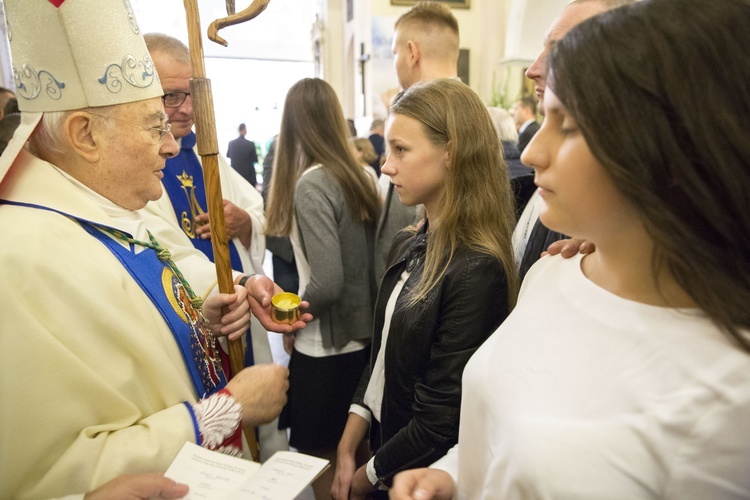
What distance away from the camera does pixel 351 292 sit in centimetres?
260

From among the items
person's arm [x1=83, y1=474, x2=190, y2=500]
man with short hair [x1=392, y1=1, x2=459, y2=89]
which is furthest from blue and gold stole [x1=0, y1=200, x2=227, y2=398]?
man with short hair [x1=392, y1=1, x2=459, y2=89]

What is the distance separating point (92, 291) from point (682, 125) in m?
1.17

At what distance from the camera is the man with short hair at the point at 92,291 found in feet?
3.28

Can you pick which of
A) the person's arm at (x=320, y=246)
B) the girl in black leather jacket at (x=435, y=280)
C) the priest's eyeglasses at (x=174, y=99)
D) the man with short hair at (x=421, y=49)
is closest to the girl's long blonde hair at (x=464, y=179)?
the girl in black leather jacket at (x=435, y=280)

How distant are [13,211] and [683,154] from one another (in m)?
1.31

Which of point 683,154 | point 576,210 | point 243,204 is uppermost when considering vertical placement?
point 683,154

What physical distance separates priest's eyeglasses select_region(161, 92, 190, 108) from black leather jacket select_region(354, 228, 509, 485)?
1.41m

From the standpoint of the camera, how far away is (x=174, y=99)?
2.19 meters

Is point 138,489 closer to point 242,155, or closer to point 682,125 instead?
point 682,125

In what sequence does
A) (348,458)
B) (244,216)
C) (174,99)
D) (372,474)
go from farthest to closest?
(244,216) < (174,99) < (348,458) < (372,474)

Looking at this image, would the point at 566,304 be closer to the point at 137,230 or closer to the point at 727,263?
the point at 727,263

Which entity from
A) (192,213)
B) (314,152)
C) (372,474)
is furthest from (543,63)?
(192,213)

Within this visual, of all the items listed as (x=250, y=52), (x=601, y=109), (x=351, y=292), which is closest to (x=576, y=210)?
(x=601, y=109)

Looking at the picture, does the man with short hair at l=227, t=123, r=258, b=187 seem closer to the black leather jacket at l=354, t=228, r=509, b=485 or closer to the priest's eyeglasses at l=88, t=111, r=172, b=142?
the priest's eyeglasses at l=88, t=111, r=172, b=142
